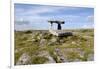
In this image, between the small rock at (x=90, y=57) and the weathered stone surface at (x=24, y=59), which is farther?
the small rock at (x=90, y=57)

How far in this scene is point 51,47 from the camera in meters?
2.33

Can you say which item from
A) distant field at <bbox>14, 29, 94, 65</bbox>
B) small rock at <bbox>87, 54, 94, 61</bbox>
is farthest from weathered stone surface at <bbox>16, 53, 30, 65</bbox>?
small rock at <bbox>87, 54, 94, 61</bbox>

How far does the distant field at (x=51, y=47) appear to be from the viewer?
2.23m

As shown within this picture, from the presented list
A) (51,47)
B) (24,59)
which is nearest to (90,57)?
(51,47)

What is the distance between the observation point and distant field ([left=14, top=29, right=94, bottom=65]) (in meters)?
2.23

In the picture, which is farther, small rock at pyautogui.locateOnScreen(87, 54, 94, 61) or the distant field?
small rock at pyautogui.locateOnScreen(87, 54, 94, 61)

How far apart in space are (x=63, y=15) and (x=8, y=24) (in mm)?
707

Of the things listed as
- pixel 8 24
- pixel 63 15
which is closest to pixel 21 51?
pixel 8 24

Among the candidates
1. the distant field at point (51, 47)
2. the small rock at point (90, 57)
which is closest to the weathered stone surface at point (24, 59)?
the distant field at point (51, 47)

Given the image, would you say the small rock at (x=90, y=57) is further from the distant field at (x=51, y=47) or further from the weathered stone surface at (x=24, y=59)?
the weathered stone surface at (x=24, y=59)

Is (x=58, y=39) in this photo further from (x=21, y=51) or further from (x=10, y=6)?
(x=10, y=6)

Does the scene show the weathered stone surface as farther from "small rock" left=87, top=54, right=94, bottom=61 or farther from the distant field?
"small rock" left=87, top=54, right=94, bottom=61
